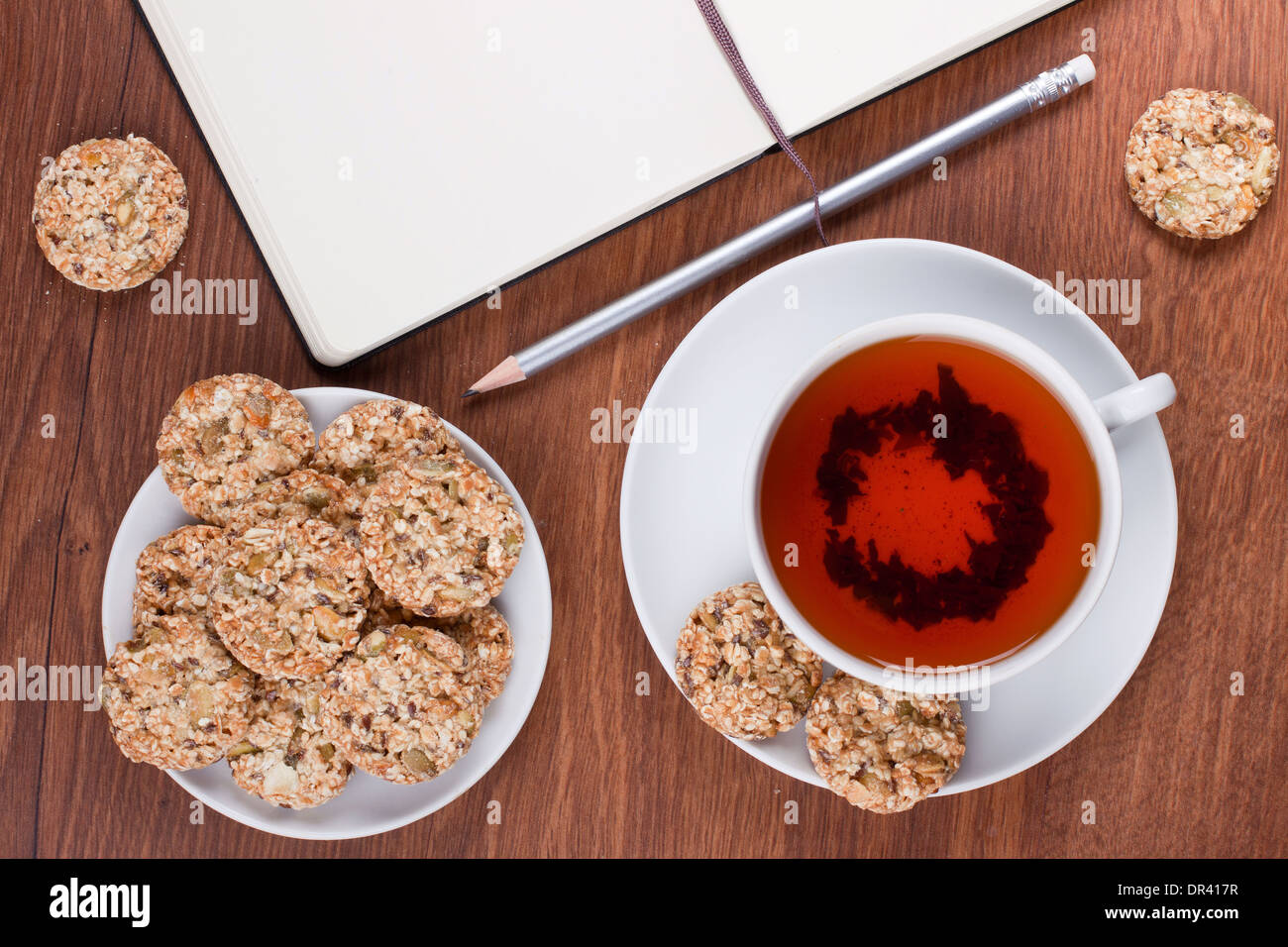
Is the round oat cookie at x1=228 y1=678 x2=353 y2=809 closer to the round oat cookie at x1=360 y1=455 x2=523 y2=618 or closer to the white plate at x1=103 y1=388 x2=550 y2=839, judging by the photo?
the white plate at x1=103 y1=388 x2=550 y2=839

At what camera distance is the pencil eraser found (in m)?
1.05

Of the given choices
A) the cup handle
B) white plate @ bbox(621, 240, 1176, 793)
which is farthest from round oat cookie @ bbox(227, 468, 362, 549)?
the cup handle

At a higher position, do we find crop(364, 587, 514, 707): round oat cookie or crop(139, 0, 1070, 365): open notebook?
crop(139, 0, 1070, 365): open notebook

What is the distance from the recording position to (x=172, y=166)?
1.07 meters

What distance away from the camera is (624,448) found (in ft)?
3.56

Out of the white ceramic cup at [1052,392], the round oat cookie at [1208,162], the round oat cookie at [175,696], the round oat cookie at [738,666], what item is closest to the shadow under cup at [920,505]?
the white ceramic cup at [1052,392]

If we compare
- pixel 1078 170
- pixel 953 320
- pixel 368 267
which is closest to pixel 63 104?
pixel 368 267

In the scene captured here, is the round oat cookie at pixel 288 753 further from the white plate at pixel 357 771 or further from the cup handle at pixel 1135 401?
the cup handle at pixel 1135 401

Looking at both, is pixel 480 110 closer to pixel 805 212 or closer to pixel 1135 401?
pixel 805 212

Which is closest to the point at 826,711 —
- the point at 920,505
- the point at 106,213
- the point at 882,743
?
the point at 882,743

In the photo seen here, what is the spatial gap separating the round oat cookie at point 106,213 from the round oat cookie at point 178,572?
28cm

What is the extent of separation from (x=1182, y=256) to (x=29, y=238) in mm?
1223

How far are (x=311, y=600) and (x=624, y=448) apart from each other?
351mm

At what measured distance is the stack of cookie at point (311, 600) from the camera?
3.05ft
